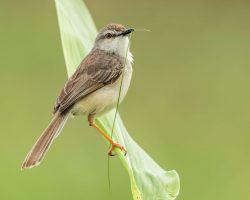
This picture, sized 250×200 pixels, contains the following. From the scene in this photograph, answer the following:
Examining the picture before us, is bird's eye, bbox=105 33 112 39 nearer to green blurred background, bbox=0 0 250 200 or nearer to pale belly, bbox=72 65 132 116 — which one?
pale belly, bbox=72 65 132 116

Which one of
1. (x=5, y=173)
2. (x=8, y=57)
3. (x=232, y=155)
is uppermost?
(x=8, y=57)

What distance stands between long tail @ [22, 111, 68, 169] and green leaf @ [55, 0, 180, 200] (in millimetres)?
360

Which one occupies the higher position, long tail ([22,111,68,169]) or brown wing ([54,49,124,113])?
brown wing ([54,49,124,113])

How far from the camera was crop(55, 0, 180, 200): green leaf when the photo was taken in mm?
2938

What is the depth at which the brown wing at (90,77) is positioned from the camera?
16.7ft

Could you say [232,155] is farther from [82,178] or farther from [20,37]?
[20,37]

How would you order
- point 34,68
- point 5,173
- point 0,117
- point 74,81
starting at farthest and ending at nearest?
point 34,68, point 0,117, point 5,173, point 74,81

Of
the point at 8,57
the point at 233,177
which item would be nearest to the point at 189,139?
the point at 233,177

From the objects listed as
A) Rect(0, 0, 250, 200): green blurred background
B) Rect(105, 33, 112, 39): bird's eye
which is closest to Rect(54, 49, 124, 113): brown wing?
Rect(105, 33, 112, 39): bird's eye

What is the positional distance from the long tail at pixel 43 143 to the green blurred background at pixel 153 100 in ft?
12.2

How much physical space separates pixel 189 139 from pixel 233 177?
5.18ft

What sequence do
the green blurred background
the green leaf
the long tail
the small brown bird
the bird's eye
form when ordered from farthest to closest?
the green blurred background, the bird's eye, the small brown bird, the long tail, the green leaf

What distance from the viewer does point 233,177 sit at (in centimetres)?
928

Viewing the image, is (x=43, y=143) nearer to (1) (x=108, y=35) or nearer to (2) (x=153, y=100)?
(1) (x=108, y=35)
